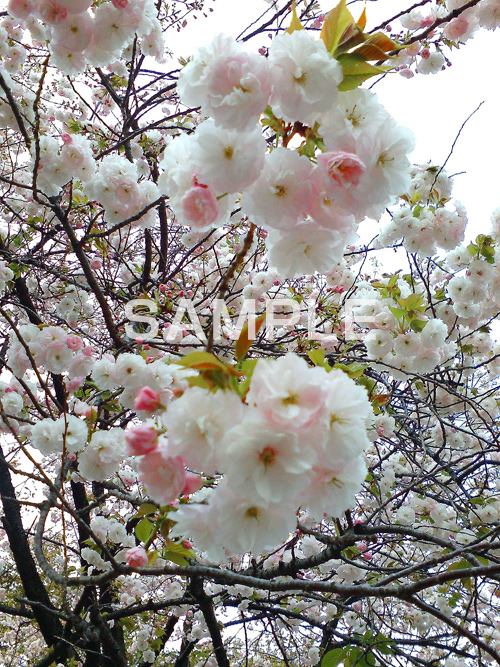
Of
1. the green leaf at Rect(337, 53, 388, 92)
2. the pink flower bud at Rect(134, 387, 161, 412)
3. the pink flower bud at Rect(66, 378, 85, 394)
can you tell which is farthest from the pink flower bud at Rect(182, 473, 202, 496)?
the pink flower bud at Rect(66, 378, 85, 394)

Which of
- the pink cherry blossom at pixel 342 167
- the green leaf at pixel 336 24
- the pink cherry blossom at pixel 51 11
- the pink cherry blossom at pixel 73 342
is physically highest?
the pink cherry blossom at pixel 51 11

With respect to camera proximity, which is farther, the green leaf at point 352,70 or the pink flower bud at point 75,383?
the pink flower bud at point 75,383

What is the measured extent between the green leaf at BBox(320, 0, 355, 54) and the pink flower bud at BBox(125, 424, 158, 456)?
0.73m

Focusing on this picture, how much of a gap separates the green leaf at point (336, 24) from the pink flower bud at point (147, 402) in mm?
683

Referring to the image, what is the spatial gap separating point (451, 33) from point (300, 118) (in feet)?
8.76

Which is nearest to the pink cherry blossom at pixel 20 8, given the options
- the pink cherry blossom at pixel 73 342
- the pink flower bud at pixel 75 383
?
the pink cherry blossom at pixel 73 342

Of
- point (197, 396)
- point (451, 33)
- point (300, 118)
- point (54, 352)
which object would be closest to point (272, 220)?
point (300, 118)

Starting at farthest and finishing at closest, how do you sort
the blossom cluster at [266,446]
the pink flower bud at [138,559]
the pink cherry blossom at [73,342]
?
the pink cherry blossom at [73,342] → the pink flower bud at [138,559] → the blossom cluster at [266,446]

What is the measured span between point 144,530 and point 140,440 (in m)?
0.58

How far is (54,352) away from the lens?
209 centimetres

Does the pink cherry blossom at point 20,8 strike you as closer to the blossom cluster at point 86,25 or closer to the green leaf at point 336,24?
the blossom cluster at point 86,25

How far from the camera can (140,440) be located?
2.34 ft

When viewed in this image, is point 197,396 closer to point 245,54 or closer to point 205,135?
point 205,135

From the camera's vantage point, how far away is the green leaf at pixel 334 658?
2.24 meters
